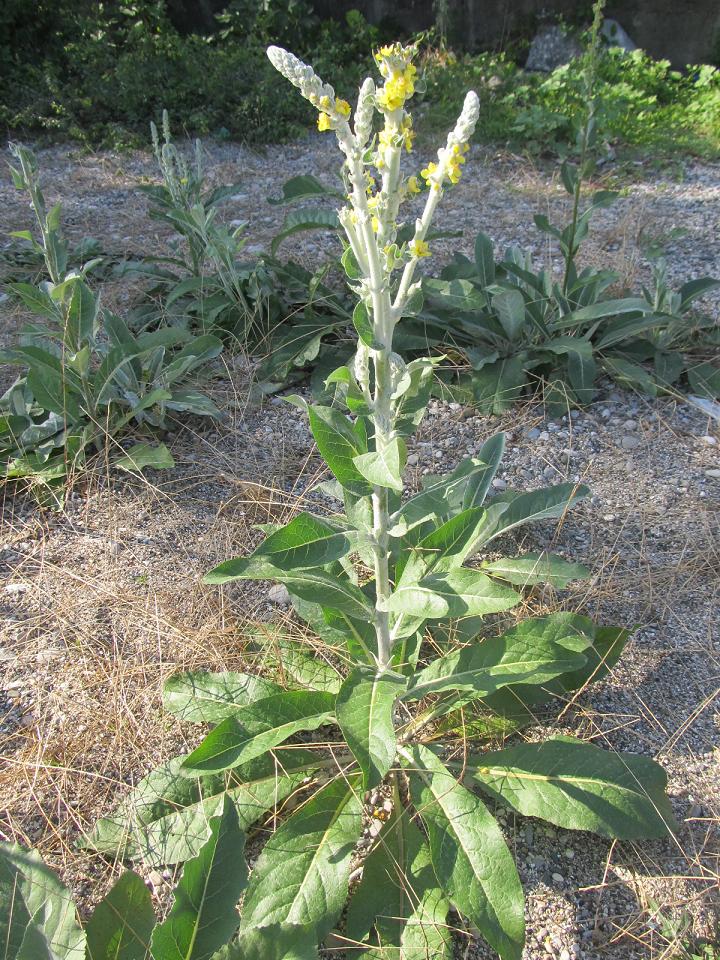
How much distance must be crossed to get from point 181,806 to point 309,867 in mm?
359

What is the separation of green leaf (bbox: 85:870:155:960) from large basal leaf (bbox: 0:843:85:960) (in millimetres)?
80

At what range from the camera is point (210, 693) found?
1934 mm

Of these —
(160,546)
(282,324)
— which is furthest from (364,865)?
(282,324)

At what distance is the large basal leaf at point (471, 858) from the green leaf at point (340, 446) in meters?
0.72

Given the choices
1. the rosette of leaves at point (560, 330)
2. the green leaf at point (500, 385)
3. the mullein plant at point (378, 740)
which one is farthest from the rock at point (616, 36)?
the mullein plant at point (378, 740)

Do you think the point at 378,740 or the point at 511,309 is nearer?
the point at 378,740

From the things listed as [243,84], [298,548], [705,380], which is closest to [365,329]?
[298,548]

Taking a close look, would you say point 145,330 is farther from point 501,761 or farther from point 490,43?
point 490,43

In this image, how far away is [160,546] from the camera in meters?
2.56

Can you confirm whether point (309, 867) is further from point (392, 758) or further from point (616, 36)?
point (616, 36)

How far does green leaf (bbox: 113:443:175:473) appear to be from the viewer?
272 cm

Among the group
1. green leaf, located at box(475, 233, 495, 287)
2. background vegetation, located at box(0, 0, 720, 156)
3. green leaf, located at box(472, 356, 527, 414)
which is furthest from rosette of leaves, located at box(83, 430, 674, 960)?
background vegetation, located at box(0, 0, 720, 156)

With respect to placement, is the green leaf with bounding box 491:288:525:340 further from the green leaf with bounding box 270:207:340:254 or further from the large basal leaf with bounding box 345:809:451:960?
the large basal leaf with bounding box 345:809:451:960

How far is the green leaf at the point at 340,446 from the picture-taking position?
5.49ft
